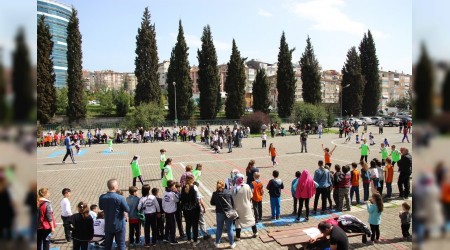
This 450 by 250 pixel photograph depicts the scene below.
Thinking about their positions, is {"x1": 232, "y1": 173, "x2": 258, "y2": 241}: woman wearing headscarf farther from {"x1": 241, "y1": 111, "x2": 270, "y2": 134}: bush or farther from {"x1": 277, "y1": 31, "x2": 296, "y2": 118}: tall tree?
{"x1": 277, "y1": 31, "x2": 296, "y2": 118}: tall tree

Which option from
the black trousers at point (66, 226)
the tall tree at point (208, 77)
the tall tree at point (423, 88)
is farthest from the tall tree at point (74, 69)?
the tall tree at point (423, 88)

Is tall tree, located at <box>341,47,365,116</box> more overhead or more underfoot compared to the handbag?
more overhead

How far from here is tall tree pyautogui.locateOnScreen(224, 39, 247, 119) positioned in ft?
234

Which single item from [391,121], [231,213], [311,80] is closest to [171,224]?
[231,213]

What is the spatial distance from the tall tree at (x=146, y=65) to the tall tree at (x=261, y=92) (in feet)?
63.3

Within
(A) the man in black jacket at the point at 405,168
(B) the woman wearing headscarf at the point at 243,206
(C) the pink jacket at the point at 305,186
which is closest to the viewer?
(B) the woman wearing headscarf at the point at 243,206

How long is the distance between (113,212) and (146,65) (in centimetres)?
6285

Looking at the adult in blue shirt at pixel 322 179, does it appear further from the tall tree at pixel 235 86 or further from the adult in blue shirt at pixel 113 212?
the tall tree at pixel 235 86

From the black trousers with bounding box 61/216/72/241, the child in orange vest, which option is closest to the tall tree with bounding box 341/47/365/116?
the child in orange vest

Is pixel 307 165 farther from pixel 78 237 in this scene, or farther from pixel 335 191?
pixel 78 237

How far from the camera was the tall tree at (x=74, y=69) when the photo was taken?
63.8 meters

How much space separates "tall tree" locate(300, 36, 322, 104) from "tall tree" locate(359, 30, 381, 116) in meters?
13.4

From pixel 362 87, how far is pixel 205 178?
69217mm

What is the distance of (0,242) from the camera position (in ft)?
3.45
